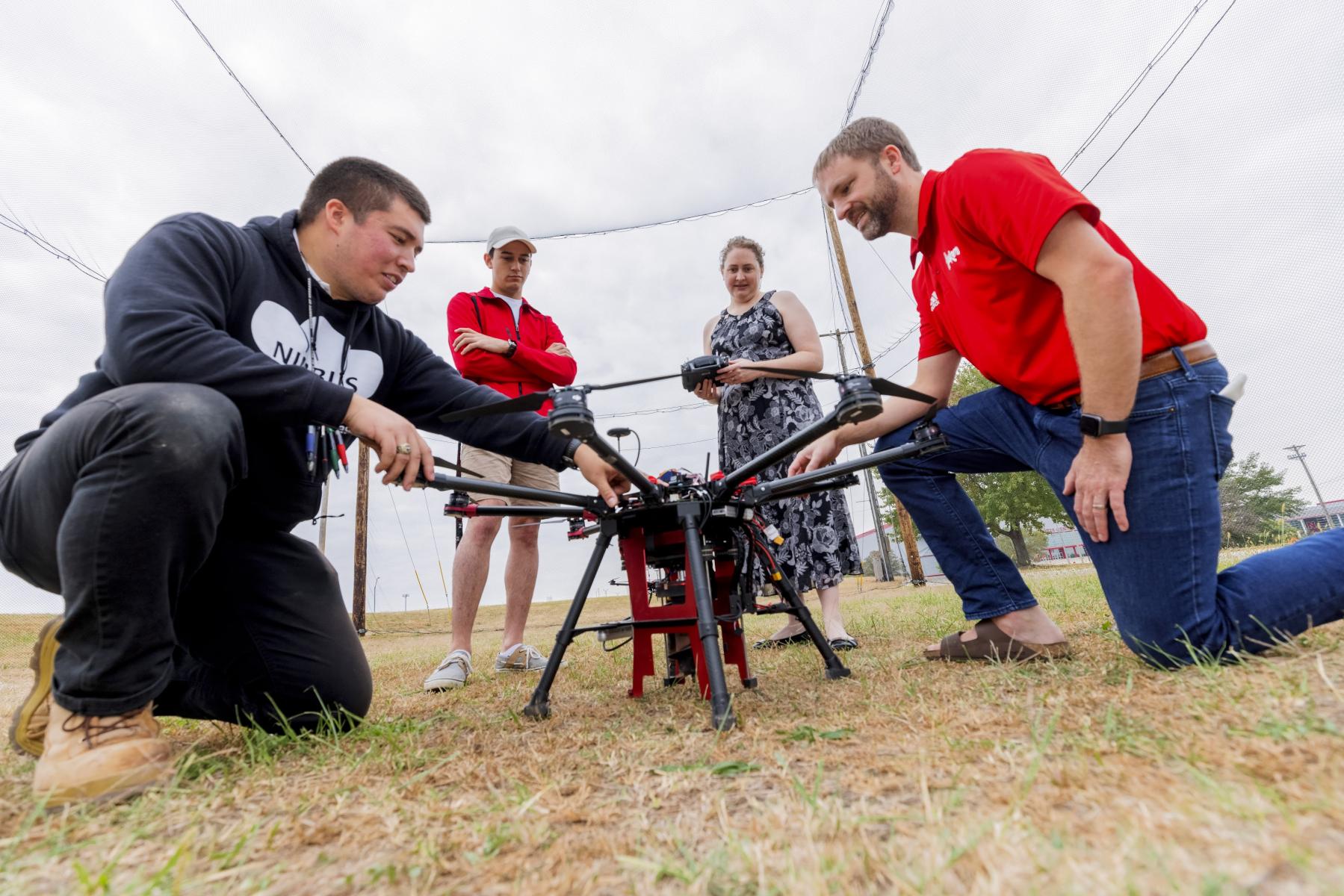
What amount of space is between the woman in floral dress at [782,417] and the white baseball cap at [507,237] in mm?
1175

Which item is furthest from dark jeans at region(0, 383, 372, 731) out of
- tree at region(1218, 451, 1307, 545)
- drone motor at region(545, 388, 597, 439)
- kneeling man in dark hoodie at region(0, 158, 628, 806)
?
tree at region(1218, 451, 1307, 545)

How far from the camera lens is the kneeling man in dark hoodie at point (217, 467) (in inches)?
55.9

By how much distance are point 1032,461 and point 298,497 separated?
233 cm

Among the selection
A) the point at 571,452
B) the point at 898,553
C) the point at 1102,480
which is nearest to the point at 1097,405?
the point at 1102,480

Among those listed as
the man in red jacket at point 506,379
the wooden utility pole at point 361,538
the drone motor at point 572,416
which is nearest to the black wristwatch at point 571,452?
the drone motor at point 572,416

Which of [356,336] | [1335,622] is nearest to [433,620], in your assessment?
[356,336]

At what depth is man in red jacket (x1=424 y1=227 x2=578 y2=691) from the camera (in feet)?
11.3

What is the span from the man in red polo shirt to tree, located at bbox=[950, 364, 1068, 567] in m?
24.7

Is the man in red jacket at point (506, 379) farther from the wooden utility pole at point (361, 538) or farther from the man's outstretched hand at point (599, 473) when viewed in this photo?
the wooden utility pole at point (361, 538)

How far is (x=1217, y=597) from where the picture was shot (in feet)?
5.82

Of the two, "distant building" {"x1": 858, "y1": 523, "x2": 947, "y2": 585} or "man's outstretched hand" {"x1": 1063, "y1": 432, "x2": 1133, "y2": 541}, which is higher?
"distant building" {"x1": 858, "y1": 523, "x2": 947, "y2": 585}

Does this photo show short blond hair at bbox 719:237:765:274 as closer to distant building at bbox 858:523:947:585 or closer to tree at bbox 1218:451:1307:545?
distant building at bbox 858:523:947:585

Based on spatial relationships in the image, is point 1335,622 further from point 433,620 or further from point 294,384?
point 433,620

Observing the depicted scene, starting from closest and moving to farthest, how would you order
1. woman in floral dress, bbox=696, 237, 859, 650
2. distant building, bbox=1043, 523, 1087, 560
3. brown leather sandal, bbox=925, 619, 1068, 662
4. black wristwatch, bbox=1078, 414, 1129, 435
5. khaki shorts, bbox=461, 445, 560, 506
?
1. black wristwatch, bbox=1078, 414, 1129, 435
2. brown leather sandal, bbox=925, 619, 1068, 662
3. khaki shorts, bbox=461, 445, 560, 506
4. woman in floral dress, bbox=696, 237, 859, 650
5. distant building, bbox=1043, 523, 1087, 560
